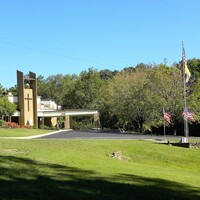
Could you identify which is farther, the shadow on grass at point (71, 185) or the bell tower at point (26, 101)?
the bell tower at point (26, 101)

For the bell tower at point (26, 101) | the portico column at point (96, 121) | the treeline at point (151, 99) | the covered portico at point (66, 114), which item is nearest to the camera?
the treeline at point (151, 99)

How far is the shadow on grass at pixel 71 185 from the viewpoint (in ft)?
29.5

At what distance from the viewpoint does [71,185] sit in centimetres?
1032

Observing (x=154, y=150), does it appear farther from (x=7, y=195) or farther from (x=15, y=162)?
(x=7, y=195)

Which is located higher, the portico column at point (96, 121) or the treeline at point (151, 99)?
the treeline at point (151, 99)

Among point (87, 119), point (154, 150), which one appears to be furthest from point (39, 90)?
point (154, 150)

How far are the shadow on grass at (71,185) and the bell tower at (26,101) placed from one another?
50.4 m

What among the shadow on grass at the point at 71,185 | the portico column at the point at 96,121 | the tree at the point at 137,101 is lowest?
the shadow on grass at the point at 71,185

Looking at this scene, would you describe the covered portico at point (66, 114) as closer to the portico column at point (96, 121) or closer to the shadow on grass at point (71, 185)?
the portico column at point (96, 121)

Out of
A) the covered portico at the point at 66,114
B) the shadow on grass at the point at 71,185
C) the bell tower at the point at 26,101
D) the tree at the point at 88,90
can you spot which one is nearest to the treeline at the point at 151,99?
the covered portico at the point at 66,114

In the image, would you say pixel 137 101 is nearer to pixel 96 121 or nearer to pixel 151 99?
pixel 151 99

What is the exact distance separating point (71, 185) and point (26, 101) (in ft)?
181

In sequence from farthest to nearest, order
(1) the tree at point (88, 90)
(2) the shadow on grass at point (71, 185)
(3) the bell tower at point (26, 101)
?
(1) the tree at point (88, 90)
(3) the bell tower at point (26, 101)
(2) the shadow on grass at point (71, 185)

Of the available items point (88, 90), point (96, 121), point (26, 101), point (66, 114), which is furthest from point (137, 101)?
point (88, 90)
